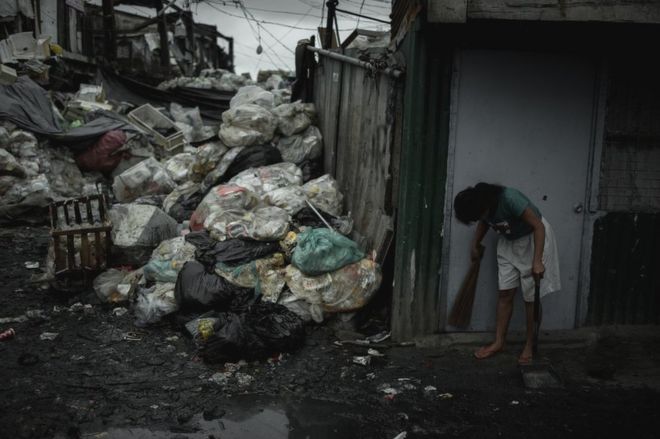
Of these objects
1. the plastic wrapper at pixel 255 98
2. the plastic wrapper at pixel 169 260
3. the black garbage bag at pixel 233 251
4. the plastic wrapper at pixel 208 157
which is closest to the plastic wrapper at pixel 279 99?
the plastic wrapper at pixel 255 98

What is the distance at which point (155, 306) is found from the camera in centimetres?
522

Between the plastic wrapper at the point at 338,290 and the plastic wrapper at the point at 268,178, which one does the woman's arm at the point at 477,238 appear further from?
the plastic wrapper at the point at 268,178

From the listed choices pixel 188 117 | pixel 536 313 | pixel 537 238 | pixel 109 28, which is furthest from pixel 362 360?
pixel 109 28

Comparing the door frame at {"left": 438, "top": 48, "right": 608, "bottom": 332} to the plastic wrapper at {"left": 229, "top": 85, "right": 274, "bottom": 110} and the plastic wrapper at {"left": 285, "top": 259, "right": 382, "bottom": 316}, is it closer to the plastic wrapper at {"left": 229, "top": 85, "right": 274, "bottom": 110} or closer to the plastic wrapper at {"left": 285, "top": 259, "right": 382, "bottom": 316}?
the plastic wrapper at {"left": 285, "top": 259, "right": 382, "bottom": 316}

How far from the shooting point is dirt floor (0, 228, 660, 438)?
11.9 ft

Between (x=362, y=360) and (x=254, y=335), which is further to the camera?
(x=362, y=360)

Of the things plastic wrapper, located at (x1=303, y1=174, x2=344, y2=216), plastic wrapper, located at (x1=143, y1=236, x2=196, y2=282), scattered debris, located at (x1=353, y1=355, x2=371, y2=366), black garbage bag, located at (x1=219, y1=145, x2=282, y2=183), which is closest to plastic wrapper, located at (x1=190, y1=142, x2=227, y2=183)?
black garbage bag, located at (x1=219, y1=145, x2=282, y2=183)

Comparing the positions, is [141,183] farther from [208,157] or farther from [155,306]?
[155,306]

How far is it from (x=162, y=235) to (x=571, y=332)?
427 cm

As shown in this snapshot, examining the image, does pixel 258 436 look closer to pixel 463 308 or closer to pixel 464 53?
pixel 463 308

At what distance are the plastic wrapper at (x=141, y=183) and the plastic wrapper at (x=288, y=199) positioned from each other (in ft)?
11.6

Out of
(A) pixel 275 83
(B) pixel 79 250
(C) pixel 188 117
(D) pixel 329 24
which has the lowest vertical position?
(B) pixel 79 250

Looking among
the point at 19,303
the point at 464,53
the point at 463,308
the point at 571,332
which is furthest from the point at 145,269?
the point at 571,332

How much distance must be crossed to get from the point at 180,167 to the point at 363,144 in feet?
15.4
